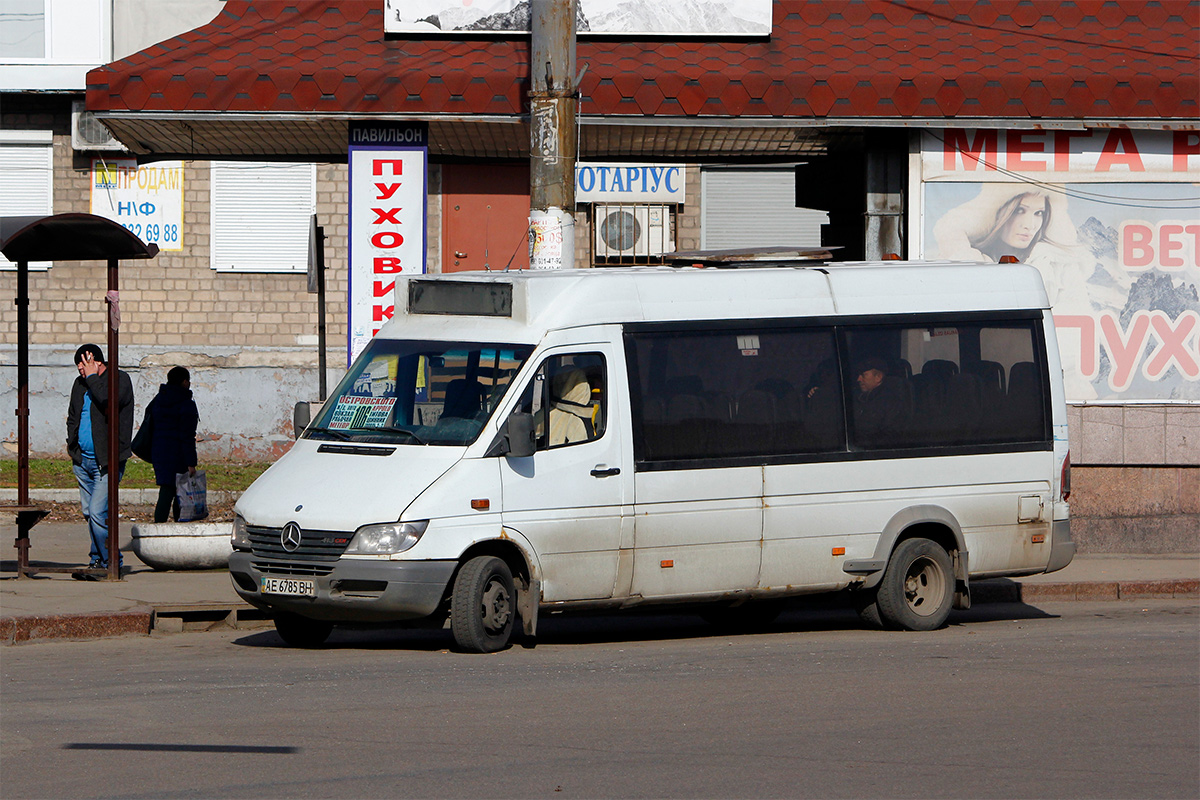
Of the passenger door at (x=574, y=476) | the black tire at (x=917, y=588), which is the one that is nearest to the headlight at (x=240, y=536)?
the passenger door at (x=574, y=476)

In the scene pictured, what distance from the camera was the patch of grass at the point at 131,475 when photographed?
63.4 feet

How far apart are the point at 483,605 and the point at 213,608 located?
2.52m

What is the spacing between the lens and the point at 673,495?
1006 centimetres

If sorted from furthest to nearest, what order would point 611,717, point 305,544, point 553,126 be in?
point 553,126, point 305,544, point 611,717

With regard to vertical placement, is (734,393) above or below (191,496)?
above

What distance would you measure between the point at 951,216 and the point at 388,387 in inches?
272

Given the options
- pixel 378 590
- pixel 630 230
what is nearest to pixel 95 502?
pixel 378 590

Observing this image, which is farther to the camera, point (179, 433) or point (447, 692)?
point (179, 433)

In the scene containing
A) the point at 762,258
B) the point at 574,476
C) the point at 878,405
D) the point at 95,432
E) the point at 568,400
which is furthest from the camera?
the point at 95,432

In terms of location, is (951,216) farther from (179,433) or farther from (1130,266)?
(179,433)

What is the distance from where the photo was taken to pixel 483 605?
30.9 feet

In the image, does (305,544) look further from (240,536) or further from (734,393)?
(734,393)

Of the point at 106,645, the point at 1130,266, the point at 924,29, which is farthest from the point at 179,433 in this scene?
the point at 1130,266

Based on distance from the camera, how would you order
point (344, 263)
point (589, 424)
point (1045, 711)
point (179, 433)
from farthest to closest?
1. point (344, 263)
2. point (179, 433)
3. point (589, 424)
4. point (1045, 711)
